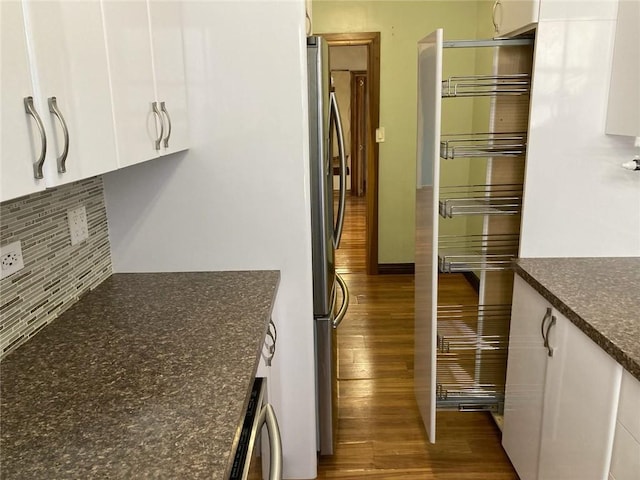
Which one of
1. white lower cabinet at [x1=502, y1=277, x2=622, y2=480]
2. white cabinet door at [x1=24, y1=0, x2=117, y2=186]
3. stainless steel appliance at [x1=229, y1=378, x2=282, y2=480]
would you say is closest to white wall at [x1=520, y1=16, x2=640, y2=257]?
white lower cabinet at [x1=502, y1=277, x2=622, y2=480]

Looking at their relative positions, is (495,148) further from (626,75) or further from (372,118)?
(372,118)

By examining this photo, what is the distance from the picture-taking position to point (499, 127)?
7.36ft

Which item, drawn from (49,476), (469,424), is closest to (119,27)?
(49,476)

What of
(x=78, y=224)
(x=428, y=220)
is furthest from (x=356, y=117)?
(x=78, y=224)

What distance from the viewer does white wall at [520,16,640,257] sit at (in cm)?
188

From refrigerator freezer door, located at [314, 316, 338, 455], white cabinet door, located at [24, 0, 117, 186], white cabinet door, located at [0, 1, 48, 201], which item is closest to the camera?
white cabinet door, located at [0, 1, 48, 201]

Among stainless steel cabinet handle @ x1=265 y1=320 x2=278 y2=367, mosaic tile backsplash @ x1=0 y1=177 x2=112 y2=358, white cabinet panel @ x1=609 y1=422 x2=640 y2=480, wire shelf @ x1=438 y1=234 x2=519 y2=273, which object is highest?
mosaic tile backsplash @ x1=0 y1=177 x2=112 y2=358

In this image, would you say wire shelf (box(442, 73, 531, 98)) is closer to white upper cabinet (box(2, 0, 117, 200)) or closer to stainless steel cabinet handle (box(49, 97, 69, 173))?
white upper cabinet (box(2, 0, 117, 200))

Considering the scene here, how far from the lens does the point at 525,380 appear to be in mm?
2006

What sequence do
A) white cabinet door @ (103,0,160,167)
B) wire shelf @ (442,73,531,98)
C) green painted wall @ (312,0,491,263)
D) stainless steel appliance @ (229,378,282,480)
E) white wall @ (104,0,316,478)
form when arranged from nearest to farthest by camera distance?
1. stainless steel appliance @ (229,378,282,480)
2. white cabinet door @ (103,0,160,167)
3. white wall @ (104,0,316,478)
4. wire shelf @ (442,73,531,98)
5. green painted wall @ (312,0,491,263)

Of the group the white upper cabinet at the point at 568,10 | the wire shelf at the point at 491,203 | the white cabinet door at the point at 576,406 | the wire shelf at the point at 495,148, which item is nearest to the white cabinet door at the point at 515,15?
the white upper cabinet at the point at 568,10

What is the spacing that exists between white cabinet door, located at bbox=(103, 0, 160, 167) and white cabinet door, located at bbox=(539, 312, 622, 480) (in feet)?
4.48

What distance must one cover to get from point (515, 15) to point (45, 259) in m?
1.89

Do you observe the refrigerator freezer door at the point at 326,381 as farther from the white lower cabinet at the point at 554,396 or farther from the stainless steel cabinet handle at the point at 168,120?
the stainless steel cabinet handle at the point at 168,120
